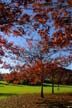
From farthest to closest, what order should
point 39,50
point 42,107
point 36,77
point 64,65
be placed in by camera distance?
point 64,65 → point 36,77 → point 39,50 → point 42,107

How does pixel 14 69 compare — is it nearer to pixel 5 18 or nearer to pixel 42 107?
pixel 42 107

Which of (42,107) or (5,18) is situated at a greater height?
(5,18)

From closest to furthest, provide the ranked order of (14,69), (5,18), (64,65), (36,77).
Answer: (5,18) → (36,77) → (14,69) → (64,65)

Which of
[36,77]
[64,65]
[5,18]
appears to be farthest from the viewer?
[64,65]

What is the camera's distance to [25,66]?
41031mm

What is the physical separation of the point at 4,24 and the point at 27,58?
2714cm

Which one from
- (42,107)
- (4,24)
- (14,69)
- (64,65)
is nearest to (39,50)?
(14,69)

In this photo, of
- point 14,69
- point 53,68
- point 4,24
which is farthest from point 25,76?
point 4,24

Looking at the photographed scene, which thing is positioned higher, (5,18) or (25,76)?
(5,18)

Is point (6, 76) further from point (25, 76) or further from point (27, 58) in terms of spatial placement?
point (27, 58)

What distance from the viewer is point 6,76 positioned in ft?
159

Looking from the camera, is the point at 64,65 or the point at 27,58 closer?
the point at 27,58

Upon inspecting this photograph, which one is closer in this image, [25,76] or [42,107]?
[42,107]

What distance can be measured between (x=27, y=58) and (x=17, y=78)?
288 inches
